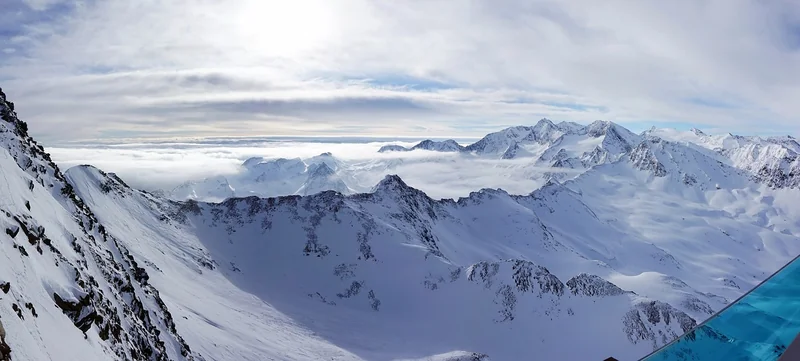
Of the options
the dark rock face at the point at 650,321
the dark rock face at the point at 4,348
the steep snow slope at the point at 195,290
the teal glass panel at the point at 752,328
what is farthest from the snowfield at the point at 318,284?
the teal glass panel at the point at 752,328

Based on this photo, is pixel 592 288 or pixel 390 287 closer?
pixel 592 288

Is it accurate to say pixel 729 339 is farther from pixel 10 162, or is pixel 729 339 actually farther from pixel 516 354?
pixel 516 354

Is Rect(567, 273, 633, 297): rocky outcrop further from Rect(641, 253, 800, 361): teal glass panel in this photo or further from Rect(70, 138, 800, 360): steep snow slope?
Rect(641, 253, 800, 361): teal glass panel

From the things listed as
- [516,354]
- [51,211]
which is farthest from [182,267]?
[516,354]

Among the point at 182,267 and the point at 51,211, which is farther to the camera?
the point at 182,267

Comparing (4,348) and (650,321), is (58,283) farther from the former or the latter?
(650,321)

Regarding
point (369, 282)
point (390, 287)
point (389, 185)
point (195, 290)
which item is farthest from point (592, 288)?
point (195, 290)

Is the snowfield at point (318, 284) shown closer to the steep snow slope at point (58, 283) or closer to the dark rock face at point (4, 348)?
the steep snow slope at point (58, 283)

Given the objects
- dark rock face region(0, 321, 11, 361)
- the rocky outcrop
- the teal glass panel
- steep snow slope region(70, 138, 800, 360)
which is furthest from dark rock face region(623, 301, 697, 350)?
the teal glass panel
